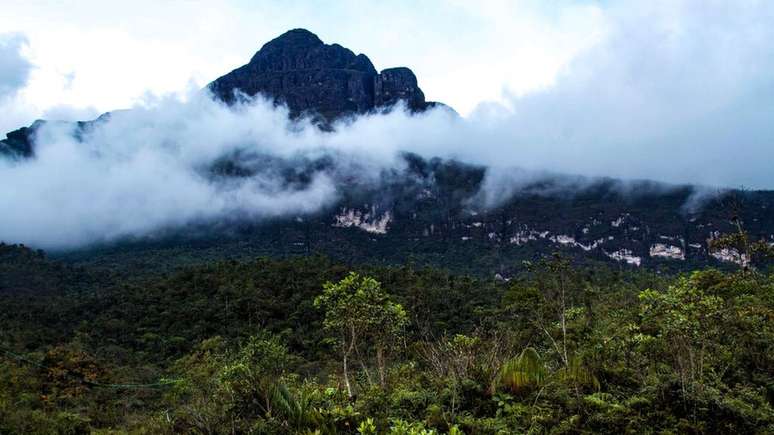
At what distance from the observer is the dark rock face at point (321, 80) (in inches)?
7308

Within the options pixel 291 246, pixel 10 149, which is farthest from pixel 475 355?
pixel 10 149

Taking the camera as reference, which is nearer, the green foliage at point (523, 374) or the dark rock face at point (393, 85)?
the green foliage at point (523, 374)

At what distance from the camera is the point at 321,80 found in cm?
18400

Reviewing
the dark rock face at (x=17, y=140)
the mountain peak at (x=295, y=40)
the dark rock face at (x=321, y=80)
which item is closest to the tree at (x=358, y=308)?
the dark rock face at (x=321, y=80)

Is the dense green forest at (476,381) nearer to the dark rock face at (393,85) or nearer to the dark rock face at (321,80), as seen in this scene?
the dark rock face at (321,80)

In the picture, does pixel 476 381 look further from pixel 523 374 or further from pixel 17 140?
pixel 17 140

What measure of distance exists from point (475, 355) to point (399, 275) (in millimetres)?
45041

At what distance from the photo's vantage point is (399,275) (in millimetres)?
57156

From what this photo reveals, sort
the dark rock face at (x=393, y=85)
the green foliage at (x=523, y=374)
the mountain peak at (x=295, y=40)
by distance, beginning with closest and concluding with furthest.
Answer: the green foliage at (x=523, y=374)
the dark rock face at (x=393, y=85)
the mountain peak at (x=295, y=40)

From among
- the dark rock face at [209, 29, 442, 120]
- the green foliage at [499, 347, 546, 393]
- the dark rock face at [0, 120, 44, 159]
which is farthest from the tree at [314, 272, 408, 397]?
the dark rock face at [0, 120, 44, 159]

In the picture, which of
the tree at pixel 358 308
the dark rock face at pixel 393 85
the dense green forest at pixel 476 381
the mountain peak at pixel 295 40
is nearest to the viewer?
the dense green forest at pixel 476 381

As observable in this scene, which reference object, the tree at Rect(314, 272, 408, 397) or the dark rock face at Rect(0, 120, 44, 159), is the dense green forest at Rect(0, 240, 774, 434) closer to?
the tree at Rect(314, 272, 408, 397)

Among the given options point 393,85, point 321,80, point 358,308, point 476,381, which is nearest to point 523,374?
point 476,381

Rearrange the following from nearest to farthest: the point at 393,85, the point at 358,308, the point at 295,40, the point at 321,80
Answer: the point at 358,308 < the point at 321,80 < the point at 393,85 < the point at 295,40
